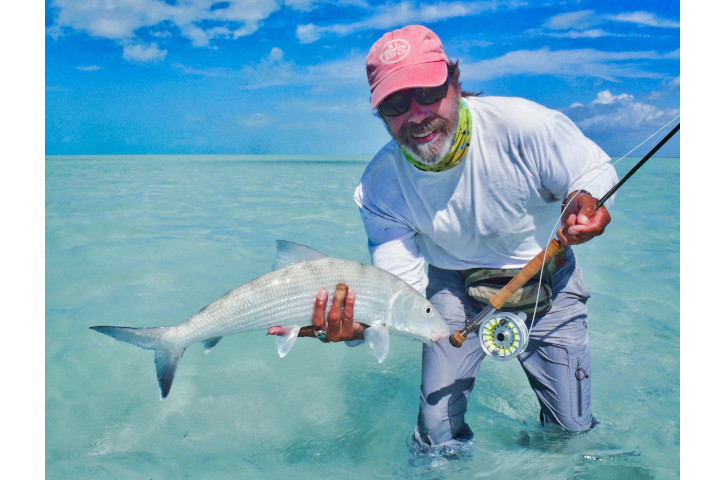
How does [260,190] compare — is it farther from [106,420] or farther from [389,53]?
[389,53]

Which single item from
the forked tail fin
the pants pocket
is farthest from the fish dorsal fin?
the pants pocket

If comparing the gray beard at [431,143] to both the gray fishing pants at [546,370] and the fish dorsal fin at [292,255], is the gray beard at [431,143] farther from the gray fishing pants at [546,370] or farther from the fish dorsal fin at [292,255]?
the gray fishing pants at [546,370]

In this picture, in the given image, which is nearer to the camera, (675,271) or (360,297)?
(360,297)

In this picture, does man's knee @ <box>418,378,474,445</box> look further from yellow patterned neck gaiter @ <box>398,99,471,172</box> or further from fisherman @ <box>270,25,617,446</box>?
yellow patterned neck gaiter @ <box>398,99,471,172</box>

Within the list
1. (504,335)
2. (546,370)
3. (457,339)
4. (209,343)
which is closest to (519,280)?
(504,335)

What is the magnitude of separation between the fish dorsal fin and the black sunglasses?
2.19 feet

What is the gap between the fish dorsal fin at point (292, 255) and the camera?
6.89 feet

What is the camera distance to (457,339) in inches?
86.4

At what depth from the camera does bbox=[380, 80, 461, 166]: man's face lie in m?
2.02

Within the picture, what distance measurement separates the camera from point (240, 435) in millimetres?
2742

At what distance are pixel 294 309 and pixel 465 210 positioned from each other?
85 centimetres

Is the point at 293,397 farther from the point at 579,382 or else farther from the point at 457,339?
the point at 579,382

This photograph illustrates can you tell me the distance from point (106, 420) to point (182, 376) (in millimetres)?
559

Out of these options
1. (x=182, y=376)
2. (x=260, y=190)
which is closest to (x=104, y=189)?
(x=260, y=190)
